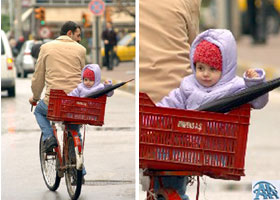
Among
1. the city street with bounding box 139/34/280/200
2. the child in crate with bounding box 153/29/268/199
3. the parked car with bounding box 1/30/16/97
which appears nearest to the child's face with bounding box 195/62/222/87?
the child in crate with bounding box 153/29/268/199

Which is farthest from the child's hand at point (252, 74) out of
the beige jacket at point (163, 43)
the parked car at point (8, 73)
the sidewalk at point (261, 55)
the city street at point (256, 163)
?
the sidewalk at point (261, 55)

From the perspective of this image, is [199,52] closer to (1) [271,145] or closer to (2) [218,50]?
(2) [218,50]

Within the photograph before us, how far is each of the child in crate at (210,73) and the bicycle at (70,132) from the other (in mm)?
1939

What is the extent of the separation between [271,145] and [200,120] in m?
6.95

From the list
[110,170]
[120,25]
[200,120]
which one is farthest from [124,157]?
[120,25]

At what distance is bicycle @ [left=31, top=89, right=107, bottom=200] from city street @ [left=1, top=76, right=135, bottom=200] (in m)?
0.12

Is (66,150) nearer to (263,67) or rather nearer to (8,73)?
(8,73)

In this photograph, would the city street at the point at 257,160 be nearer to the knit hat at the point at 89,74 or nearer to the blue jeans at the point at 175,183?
the blue jeans at the point at 175,183

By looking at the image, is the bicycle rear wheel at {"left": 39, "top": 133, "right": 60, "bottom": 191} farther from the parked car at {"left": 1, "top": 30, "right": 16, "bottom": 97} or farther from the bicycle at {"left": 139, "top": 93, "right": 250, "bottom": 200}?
the parked car at {"left": 1, "top": 30, "right": 16, "bottom": 97}

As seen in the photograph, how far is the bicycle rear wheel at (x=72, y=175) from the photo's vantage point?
21.5 feet

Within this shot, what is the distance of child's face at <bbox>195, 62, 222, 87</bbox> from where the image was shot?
417 cm

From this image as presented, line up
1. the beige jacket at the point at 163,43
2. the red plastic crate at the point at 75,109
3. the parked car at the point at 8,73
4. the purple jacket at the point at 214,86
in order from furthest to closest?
1. the parked car at the point at 8,73
2. the red plastic crate at the point at 75,109
3. the beige jacket at the point at 163,43
4. the purple jacket at the point at 214,86

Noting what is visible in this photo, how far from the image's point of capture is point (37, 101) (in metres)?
6.79

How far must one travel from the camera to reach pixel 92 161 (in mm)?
8633
